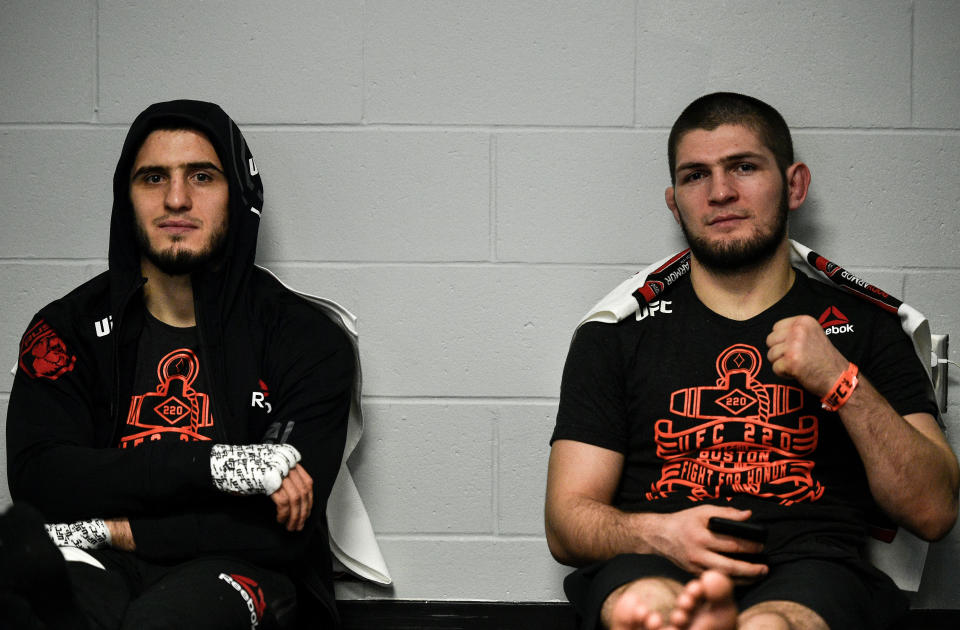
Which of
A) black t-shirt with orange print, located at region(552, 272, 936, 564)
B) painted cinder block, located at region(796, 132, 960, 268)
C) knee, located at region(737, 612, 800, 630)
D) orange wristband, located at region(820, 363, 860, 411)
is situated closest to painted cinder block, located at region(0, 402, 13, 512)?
black t-shirt with orange print, located at region(552, 272, 936, 564)

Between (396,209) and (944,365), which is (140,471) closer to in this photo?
(396,209)

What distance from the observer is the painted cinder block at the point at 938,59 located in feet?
7.05

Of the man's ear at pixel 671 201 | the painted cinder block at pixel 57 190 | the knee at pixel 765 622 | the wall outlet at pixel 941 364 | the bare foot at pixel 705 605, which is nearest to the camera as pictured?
the bare foot at pixel 705 605

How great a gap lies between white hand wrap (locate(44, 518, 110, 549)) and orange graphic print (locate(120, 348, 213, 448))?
19cm

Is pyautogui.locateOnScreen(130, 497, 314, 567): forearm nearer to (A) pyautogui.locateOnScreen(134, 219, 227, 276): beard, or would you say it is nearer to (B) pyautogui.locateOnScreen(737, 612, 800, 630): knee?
(A) pyautogui.locateOnScreen(134, 219, 227, 276): beard

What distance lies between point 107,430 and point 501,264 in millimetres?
1004

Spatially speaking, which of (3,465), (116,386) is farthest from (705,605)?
(3,465)

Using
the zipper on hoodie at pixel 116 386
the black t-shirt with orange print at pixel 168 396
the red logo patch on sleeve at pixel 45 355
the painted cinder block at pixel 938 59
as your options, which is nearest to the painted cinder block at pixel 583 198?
the painted cinder block at pixel 938 59

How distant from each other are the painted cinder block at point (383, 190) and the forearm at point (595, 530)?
2.45ft

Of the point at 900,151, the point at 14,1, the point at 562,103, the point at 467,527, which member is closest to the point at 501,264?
the point at 562,103

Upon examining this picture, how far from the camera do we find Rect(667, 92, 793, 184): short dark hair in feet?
6.20

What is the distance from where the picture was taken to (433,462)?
221 cm

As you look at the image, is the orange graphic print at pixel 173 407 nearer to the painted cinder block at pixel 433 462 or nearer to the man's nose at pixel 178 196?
the man's nose at pixel 178 196

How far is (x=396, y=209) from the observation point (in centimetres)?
221
